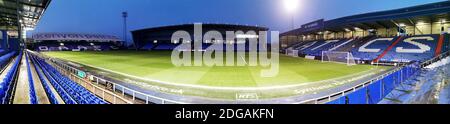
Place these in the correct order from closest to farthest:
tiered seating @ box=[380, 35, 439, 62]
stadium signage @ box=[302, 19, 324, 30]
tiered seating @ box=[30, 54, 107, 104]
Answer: tiered seating @ box=[30, 54, 107, 104], tiered seating @ box=[380, 35, 439, 62], stadium signage @ box=[302, 19, 324, 30]

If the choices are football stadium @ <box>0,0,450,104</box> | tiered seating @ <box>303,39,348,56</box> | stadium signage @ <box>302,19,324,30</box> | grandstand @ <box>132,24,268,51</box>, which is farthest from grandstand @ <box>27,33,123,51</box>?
tiered seating @ <box>303,39,348,56</box>

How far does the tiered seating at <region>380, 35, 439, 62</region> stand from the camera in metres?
12.6

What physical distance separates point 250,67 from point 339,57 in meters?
7.31

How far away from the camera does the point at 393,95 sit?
12.9ft

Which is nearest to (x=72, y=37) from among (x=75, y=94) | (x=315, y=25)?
(x=315, y=25)

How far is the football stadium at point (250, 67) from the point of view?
12.8 ft

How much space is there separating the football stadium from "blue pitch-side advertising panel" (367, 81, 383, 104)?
2 cm

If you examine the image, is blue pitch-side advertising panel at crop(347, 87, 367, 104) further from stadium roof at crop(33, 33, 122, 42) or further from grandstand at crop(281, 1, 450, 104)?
stadium roof at crop(33, 33, 122, 42)

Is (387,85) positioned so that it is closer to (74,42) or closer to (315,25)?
(315,25)

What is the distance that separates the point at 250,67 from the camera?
10.8m

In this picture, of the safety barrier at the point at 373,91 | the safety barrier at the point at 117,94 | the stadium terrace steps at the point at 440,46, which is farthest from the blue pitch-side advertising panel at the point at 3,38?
the stadium terrace steps at the point at 440,46
